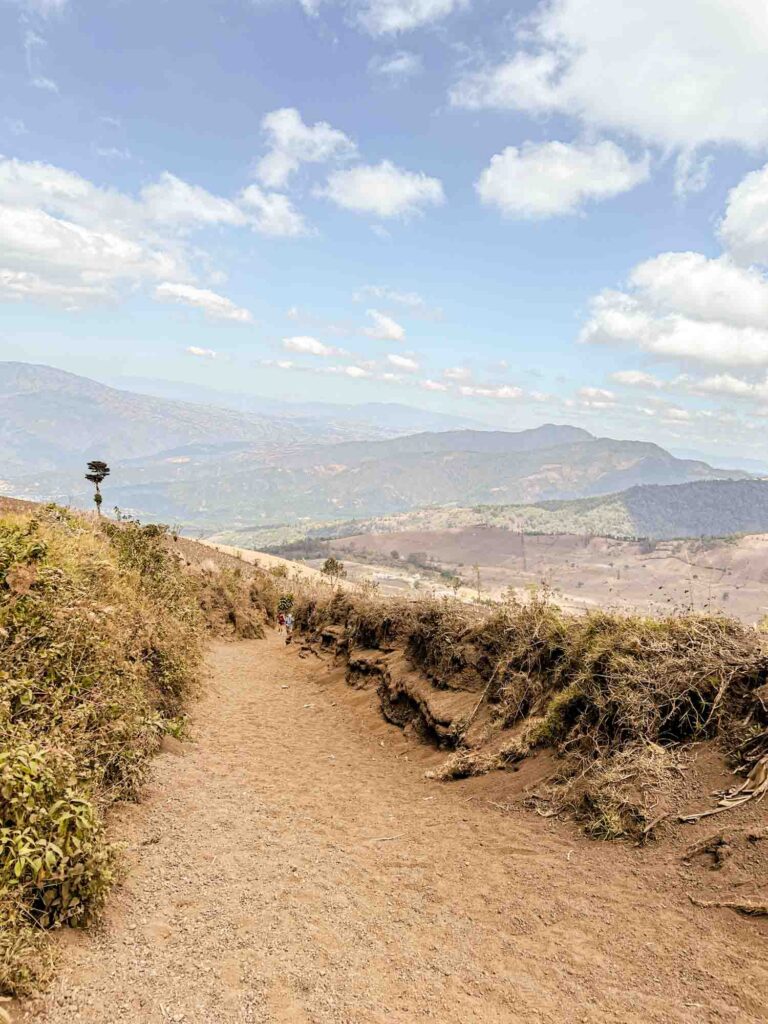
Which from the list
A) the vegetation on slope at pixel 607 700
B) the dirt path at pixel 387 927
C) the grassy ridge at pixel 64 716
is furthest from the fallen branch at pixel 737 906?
the grassy ridge at pixel 64 716

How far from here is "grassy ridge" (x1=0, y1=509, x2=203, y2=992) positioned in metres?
4.07

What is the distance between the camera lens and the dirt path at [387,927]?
158 inches

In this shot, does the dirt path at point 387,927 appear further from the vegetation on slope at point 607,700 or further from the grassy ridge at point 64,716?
the vegetation on slope at point 607,700

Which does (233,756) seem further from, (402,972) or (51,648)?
(402,972)

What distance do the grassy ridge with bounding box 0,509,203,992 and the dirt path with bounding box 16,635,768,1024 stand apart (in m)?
0.36

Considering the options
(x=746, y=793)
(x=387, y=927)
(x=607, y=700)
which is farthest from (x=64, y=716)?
(x=746, y=793)

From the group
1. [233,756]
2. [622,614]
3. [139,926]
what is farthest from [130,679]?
[622,614]

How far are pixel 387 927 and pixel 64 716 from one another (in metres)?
3.93

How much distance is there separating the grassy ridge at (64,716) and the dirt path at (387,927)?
362 millimetres

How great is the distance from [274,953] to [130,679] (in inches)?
178

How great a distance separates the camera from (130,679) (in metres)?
7.95

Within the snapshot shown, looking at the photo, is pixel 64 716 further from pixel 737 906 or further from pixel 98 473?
pixel 98 473

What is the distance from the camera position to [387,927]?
17.1ft

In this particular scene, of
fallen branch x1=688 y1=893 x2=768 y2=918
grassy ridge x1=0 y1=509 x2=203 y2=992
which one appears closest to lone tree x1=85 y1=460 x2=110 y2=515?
grassy ridge x1=0 y1=509 x2=203 y2=992
